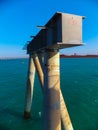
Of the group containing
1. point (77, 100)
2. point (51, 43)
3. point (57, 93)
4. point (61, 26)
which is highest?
point (61, 26)

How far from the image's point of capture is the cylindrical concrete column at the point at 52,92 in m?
10.1

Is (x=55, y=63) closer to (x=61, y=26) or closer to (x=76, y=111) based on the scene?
(x=61, y=26)

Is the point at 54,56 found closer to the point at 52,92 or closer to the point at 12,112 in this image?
the point at 52,92

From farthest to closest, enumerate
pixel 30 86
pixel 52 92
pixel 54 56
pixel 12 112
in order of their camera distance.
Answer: pixel 12 112 < pixel 30 86 < pixel 54 56 < pixel 52 92

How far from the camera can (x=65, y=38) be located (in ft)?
27.1

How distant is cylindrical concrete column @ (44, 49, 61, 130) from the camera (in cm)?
1012

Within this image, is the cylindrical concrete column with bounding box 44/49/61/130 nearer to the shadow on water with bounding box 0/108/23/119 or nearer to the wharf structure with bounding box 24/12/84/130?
the wharf structure with bounding box 24/12/84/130

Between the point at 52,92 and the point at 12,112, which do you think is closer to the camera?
the point at 52,92

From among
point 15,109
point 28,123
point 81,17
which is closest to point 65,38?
point 81,17

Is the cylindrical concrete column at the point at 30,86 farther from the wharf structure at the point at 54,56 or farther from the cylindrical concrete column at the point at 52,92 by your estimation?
the cylindrical concrete column at the point at 52,92

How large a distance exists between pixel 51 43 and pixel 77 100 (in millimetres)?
20749

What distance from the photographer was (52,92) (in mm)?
10109

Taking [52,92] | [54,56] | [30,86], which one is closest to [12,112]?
[30,86]

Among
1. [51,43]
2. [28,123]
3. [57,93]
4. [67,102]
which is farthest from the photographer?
[67,102]
